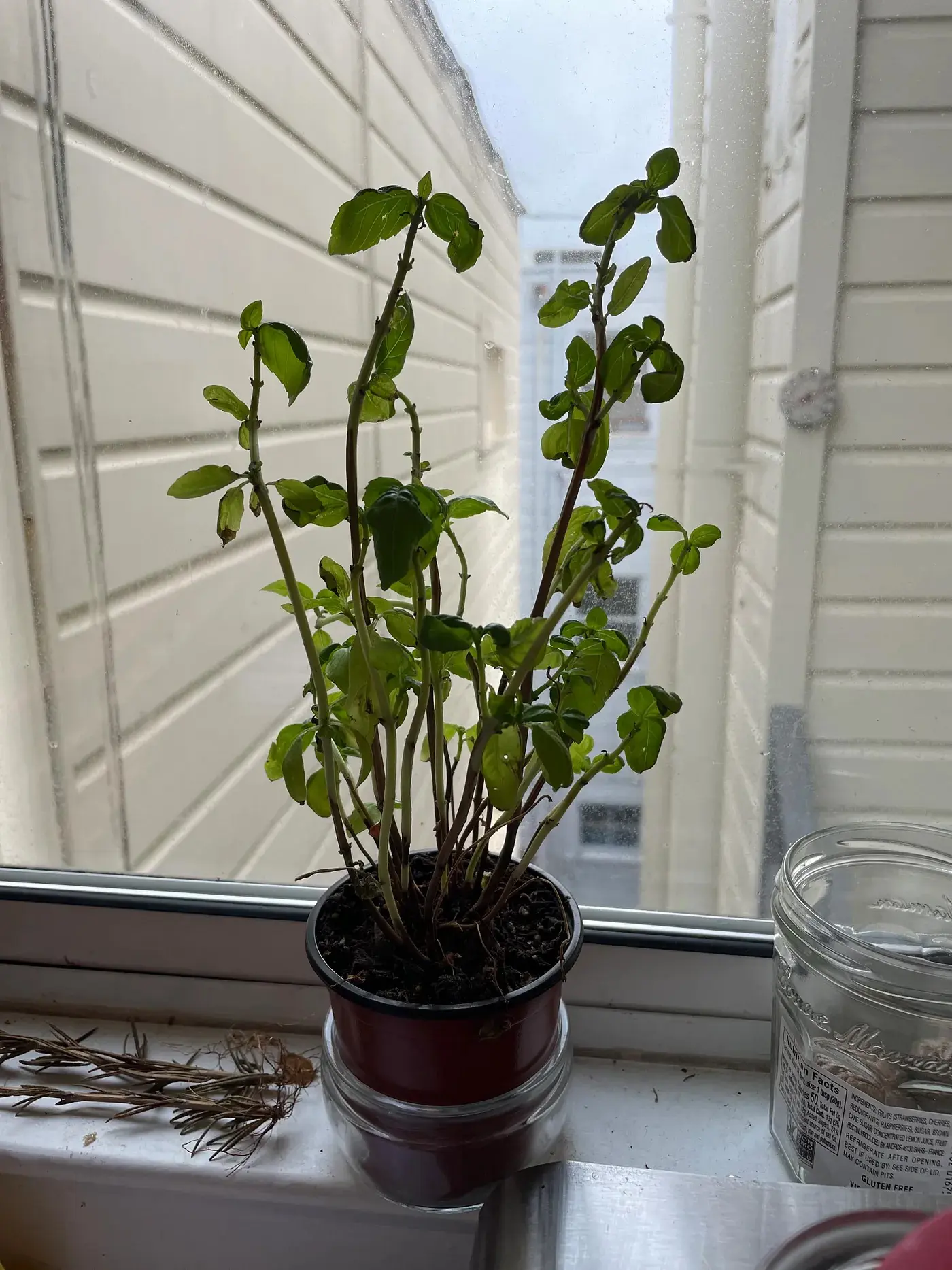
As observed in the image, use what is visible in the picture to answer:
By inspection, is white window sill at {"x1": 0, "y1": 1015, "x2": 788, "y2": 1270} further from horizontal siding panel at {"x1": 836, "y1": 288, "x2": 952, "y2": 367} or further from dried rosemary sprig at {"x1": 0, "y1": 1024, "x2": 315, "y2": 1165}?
horizontal siding panel at {"x1": 836, "y1": 288, "x2": 952, "y2": 367}

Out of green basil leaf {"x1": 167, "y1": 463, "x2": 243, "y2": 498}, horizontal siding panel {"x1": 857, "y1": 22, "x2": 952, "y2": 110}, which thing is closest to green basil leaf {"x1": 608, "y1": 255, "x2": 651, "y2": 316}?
green basil leaf {"x1": 167, "y1": 463, "x2": 243, "y2": 498}

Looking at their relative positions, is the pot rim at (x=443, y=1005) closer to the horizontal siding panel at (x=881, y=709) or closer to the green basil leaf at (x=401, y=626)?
the green basil leaf at (x=401, y=626)

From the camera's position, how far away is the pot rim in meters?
0.48

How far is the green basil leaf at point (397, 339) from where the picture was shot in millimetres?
438

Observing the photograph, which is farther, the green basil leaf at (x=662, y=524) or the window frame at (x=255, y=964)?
the window frame at (x=255, y=964)

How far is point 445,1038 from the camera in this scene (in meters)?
0.49

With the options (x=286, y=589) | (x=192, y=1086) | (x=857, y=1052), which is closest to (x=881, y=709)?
(x=857, y=1052)

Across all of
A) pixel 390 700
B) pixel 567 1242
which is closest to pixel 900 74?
pixel 390 700

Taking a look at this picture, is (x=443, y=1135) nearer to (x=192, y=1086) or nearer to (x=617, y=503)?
(x=192, y=1086)

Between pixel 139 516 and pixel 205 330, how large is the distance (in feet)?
0.54

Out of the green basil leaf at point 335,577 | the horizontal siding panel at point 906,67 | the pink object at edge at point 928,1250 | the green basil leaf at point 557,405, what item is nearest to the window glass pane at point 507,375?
the horizontal siding panel at point 906,67

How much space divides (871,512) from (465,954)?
446 mm

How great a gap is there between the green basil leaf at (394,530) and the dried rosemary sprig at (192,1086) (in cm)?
45

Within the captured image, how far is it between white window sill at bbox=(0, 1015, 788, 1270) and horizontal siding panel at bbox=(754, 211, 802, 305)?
23.8 inches
